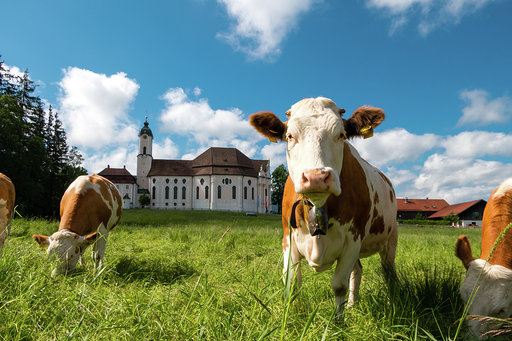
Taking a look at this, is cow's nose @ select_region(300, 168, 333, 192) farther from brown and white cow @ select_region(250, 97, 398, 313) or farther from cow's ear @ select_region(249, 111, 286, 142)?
cow's ear @ select_region(249, 111, 286, 142)

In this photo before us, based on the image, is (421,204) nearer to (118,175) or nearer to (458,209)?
(458,209)

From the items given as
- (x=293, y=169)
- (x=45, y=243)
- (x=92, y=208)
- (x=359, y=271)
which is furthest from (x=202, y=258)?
(x=293, y=169)

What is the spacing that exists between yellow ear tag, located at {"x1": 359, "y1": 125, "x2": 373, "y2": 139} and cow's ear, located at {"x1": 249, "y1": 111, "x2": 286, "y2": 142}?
0.67m

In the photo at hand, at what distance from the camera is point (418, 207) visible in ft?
219

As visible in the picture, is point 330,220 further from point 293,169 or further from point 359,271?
point 359,271

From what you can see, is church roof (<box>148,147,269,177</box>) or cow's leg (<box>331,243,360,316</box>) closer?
cow's leg (<box>331,243,360,316</box>)

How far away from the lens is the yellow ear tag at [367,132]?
8.13ft

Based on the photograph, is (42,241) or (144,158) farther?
(144,158)

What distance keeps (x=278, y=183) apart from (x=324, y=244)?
69.1 meters

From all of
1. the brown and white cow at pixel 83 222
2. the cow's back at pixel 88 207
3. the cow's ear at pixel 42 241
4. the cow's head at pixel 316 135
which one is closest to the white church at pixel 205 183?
the cow's back at pixel 88 207

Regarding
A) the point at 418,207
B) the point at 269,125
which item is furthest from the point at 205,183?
the point at 269,125

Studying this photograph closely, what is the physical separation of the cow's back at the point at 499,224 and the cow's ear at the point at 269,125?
2054 millimetres

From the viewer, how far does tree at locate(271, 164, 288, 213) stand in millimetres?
69812

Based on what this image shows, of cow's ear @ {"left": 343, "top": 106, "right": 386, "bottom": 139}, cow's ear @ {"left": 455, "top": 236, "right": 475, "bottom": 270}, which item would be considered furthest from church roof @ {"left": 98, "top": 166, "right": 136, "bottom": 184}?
cow's ear @ {"left": 455, "top": 236, "right": 475, "bottom": 270}
